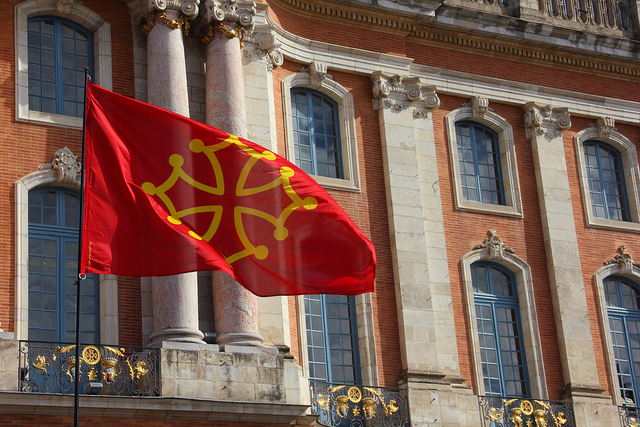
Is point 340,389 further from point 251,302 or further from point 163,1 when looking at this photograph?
point 163,1

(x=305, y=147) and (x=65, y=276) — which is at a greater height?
(x=305, y=147)

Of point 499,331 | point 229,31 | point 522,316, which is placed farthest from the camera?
point 522,316

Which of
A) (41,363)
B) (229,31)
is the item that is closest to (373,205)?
(229,31)

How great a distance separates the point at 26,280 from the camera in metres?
20.3

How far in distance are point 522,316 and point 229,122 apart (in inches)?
305

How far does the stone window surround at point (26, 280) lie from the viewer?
2002 centimetres

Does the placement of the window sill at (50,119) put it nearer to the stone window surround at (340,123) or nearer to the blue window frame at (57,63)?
the blue window frame at (57,63)

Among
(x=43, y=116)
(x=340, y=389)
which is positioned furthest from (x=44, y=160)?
(x=340, y=389)

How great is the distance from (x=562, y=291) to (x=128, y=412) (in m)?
10.7

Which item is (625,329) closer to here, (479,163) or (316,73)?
(479,163)

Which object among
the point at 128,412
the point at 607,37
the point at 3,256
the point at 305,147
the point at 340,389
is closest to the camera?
the point at 128,412

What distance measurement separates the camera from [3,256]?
20250 millimetres

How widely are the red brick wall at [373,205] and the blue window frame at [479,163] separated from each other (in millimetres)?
2267

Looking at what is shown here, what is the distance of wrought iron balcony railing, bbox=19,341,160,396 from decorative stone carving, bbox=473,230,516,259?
28.3 feet
